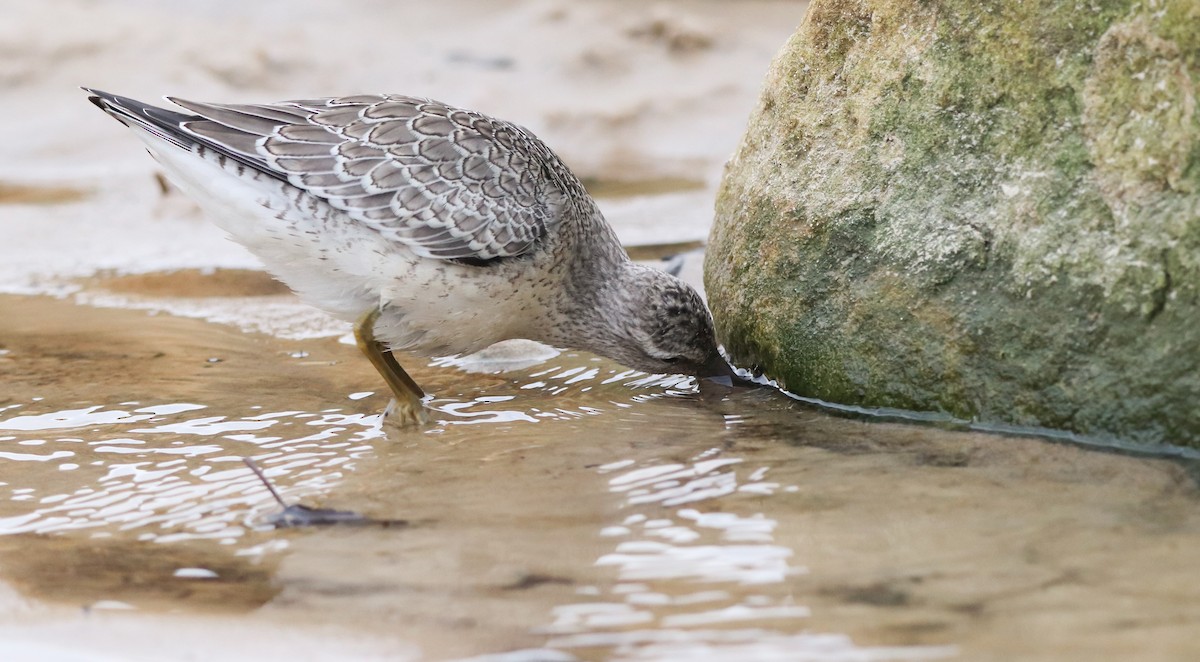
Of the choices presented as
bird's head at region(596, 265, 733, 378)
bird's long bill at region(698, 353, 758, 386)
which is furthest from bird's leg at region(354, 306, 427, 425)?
bird's long bill at region(698, 353, 758, 386)

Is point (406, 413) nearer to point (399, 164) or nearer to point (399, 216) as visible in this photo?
point (399, 216)

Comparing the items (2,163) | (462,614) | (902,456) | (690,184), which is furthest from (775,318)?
(2,163)

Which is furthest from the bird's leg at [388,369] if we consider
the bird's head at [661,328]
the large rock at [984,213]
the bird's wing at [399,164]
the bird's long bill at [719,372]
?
the large rock at [984,213]

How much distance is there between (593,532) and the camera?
4004mm

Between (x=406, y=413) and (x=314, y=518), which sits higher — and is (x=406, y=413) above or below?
above

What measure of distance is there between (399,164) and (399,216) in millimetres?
263

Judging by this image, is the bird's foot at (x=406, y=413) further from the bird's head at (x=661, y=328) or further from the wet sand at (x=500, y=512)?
the bird's head at (x=661, y=328)

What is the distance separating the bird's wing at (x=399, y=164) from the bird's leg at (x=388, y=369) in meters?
0.43

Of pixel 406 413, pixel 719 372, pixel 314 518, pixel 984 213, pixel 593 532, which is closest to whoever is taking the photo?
pixel 593 532

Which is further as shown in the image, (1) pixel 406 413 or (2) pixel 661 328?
(2) pixel 661 328

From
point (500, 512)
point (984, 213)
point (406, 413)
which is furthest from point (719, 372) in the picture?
point (500, 512)

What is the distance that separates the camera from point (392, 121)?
588cm

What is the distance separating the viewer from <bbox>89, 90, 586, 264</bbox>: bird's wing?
222 inches

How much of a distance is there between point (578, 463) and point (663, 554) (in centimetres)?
100
